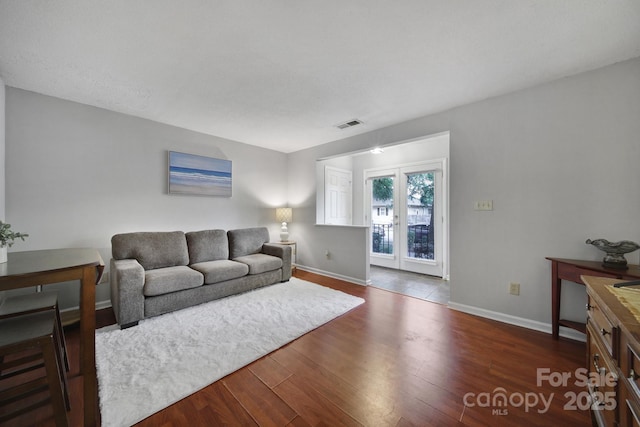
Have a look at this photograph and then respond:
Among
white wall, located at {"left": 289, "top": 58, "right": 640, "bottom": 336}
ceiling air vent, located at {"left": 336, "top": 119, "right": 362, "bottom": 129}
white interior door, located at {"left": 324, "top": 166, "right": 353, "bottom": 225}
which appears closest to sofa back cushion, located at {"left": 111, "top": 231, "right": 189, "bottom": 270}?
white interior door, located at {"left": 324, "top": 166, "right": 353, "bottom": 225}

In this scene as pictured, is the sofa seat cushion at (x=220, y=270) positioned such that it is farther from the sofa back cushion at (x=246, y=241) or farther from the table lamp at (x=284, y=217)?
the table lamp at (x=284, y=217)

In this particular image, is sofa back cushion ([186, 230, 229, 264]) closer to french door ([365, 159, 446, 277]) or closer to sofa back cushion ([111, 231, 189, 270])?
sofa back cushion ([111, 231, 189, 270])

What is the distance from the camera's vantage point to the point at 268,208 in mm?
4738

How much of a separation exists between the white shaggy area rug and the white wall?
1.57 m

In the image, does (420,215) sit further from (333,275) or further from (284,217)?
(284,217)

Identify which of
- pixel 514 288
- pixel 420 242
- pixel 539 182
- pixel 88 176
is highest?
pixel 88 176

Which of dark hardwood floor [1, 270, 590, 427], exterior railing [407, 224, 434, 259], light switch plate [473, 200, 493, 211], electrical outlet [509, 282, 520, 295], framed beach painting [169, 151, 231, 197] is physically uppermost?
framed beach painting [169, 151, 231, 197]

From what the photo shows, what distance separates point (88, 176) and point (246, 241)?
82.1 inches

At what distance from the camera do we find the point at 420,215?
4621 mm

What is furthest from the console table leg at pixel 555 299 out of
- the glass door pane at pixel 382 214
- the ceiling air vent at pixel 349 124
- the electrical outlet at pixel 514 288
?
the glass door pane at pixel 382 214

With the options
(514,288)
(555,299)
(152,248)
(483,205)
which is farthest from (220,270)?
(555,299)

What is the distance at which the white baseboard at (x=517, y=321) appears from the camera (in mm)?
2189

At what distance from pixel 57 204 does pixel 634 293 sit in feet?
15.2

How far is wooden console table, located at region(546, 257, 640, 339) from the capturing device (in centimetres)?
181
